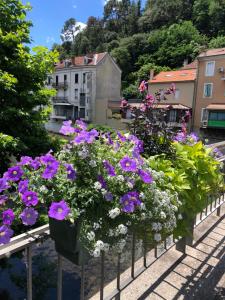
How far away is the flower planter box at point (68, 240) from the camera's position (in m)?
1.18

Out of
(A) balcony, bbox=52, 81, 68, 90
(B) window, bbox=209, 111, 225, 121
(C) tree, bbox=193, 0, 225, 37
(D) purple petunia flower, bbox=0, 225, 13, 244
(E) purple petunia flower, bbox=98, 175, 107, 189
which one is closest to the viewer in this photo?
(D) purple petunia flower, bbox=0, 225, 13, 244

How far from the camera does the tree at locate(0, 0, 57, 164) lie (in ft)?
20.4

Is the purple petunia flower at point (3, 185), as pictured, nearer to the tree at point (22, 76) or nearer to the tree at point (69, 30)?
the tree at point (22, 76)

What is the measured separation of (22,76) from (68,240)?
237 inches

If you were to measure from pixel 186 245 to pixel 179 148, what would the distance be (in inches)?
42.8

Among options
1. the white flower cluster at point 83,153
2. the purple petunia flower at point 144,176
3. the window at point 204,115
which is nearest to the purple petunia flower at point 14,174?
the white flower cluster at point 83,153

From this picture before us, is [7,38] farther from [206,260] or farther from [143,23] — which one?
[143,23]

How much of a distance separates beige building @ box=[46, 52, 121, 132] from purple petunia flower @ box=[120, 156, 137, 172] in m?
30.7

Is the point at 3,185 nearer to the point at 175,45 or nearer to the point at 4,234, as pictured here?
the point at 4,234

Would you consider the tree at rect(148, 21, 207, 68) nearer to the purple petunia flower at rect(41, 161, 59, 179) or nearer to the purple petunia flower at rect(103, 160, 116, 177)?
the purple petunia flower at rect(103, 160, 116, 177)

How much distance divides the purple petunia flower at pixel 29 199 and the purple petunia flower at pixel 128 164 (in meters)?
0.43

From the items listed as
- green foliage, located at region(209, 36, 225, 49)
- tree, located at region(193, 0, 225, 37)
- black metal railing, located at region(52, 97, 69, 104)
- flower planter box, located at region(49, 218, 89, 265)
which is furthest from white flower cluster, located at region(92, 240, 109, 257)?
tree, located at region(193, 0, 225, 37)

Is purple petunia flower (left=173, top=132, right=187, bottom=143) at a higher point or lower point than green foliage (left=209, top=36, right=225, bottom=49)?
lower

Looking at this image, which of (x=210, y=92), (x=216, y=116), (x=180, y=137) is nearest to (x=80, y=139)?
(x=180, y=137)
